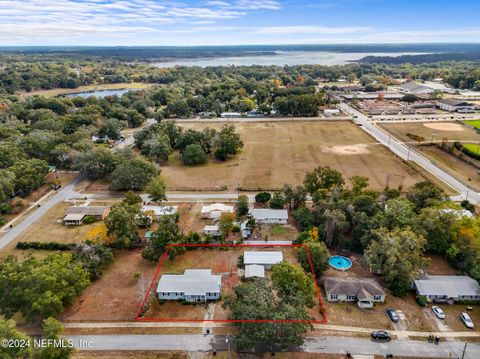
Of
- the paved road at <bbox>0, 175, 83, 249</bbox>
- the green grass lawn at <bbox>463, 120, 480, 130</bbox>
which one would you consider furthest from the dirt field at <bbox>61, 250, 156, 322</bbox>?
the green grass lawn at <bbox>463, 120, 480, 130</bbox>

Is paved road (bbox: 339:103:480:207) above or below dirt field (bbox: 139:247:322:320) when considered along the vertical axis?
above

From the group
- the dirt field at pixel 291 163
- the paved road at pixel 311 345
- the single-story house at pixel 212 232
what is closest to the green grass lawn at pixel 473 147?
the dirt field at pixel 291 163

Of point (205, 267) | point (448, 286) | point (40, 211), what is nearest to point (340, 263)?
point (448, 286)

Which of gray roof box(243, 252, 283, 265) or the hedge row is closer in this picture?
gray roof box(243, 252, 283, 265)

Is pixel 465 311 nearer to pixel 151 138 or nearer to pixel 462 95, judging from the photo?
pixel 151 138

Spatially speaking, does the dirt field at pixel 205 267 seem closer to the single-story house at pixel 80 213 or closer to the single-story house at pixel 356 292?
the single-story house at pixel 356 292

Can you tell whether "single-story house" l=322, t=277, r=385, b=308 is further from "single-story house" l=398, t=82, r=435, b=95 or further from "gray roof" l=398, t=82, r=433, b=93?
"gray roof" l=398, t=82, r=433, b=93
